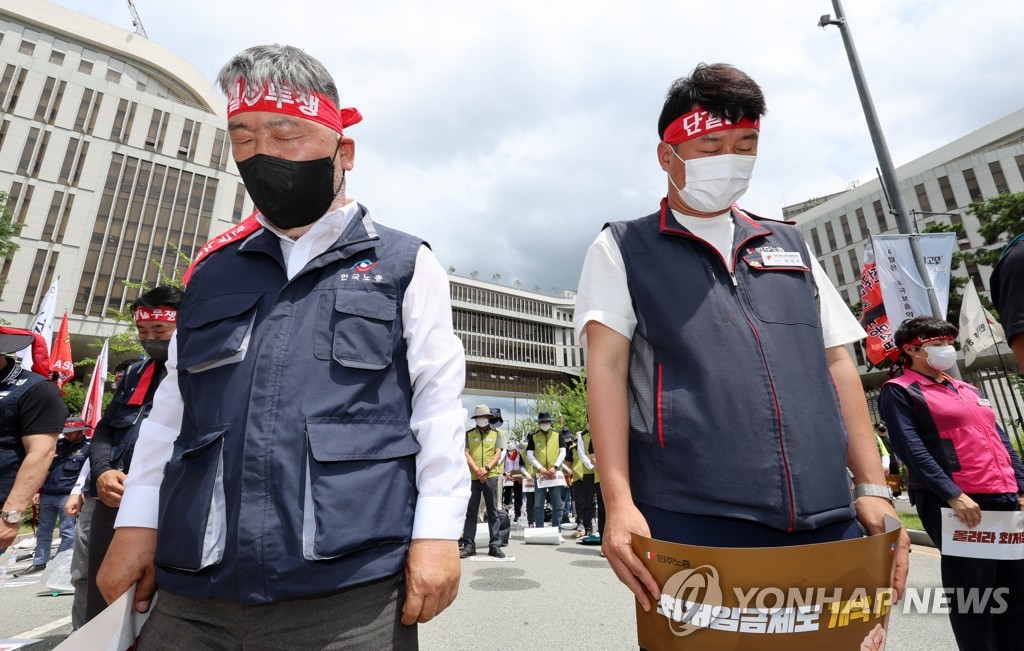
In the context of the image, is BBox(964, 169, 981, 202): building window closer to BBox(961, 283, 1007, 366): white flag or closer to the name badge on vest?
BBox(961, 283, 1007, 366): white flag

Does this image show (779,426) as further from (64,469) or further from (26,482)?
(64,469)

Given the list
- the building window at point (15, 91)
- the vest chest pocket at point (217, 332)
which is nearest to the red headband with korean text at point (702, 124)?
the vest chest pocket at point (217, 332)

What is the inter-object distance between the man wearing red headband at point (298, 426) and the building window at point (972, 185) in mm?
54798

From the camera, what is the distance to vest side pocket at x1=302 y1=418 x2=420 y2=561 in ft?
4.52

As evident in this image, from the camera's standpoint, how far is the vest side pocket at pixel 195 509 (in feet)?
4.60

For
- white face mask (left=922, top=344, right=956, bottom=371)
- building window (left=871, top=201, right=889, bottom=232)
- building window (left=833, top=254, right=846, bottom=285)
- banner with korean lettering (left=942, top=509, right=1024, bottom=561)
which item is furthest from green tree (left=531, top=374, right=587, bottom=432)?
banner with korean lettering (left=942, top=509, right=1024, bottom=561)

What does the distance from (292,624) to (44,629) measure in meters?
4.76

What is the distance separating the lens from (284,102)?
1803 mm

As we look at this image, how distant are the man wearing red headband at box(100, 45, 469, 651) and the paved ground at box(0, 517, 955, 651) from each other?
2.81 m

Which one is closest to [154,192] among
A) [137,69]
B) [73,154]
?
[73,154]

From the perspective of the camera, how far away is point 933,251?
29.2 ft

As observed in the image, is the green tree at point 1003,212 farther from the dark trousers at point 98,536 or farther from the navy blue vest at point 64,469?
the navy blue vest at point 64,469

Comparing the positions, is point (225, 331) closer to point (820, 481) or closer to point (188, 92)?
point (820, 481)

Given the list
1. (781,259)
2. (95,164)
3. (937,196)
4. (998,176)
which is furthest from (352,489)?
(937,196)
